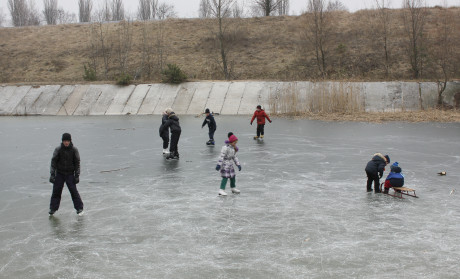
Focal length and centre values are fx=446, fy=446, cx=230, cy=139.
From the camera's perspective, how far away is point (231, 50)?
49094 mm

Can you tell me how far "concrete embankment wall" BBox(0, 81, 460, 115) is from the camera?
103ft

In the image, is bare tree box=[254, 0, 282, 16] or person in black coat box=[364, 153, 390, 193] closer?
person in black coat box=[364, 153, 390, 193]

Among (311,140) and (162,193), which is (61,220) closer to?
(162,193)

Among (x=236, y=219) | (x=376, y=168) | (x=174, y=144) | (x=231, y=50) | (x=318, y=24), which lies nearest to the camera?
(x=236, y=219)

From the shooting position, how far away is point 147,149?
1688cm

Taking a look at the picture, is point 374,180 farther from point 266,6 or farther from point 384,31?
point 266,6

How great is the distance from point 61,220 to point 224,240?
3325mm

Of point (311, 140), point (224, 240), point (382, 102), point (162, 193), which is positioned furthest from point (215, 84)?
point (224, 240)

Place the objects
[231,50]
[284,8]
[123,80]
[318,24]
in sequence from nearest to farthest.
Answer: [123,80]
[318,24]
[231,50]
[284,8]

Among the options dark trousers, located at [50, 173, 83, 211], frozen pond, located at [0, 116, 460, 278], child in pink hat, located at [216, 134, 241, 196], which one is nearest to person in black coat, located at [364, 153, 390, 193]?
frozen pond, located at [0, 116, 460, 278]

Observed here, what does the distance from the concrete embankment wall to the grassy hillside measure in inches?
184

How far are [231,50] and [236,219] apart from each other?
139 ft

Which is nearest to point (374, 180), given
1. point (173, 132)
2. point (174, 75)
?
point (173, 132)

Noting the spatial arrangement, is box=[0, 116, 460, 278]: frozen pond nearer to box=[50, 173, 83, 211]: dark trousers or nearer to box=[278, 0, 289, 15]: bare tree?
box=[50, 173, 83, 211]: dark trousers
